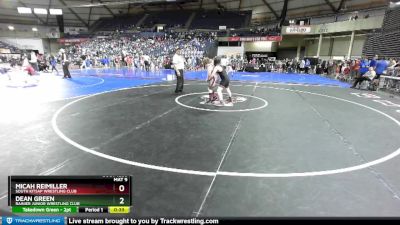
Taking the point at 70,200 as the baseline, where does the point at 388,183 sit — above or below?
below

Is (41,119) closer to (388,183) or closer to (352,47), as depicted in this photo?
(388,183)

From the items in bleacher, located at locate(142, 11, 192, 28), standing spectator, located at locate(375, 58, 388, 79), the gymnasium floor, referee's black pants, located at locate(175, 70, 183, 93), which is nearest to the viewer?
the gymnasium floor

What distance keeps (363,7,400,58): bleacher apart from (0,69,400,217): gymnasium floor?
624 inches

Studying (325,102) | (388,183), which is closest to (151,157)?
(388,183)

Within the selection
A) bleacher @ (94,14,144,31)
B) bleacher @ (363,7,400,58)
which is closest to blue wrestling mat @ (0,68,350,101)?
bleacher @ (363,7,400,58)

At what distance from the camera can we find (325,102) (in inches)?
407

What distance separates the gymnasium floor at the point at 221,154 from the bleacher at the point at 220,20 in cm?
3519

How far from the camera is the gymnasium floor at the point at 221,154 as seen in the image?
10.8 ft

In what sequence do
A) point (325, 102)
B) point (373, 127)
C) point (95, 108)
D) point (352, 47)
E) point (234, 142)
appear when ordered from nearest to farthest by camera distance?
point (234, 142)
point (373, 127)
point (95, 108)
point (325, 102)
point (352, 47)

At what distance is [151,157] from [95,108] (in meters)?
4.73

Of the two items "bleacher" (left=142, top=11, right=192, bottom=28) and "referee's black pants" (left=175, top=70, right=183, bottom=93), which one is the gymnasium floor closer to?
"referee's black pants" (left=175, top=70, right=183, bottom=93)

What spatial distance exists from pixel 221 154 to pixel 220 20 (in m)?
41.3

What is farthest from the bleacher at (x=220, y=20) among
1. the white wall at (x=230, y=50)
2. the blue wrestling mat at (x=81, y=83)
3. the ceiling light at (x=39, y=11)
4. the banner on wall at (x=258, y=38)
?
the ceiling light at (x=39, y=11)

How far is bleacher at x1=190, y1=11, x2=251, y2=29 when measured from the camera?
4150 centimetres
